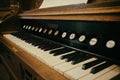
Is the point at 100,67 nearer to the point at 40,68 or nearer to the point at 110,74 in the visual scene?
the point at 110,74

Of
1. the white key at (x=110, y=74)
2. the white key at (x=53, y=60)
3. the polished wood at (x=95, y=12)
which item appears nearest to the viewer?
the white key at (x=110, y=74)

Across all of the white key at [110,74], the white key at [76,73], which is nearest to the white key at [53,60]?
the white key at [76,73]

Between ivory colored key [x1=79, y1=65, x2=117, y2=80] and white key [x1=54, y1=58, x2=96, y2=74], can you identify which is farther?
white key [x1=54, y1=58, x2=96, y2=74]

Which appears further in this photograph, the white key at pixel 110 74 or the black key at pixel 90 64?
the black key at pixel 90 64

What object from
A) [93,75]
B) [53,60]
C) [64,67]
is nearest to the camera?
[93,75]

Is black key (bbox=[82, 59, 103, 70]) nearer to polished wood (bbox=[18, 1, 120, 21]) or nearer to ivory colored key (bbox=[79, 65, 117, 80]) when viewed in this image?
ivory colored key (bbox=[79, 65, 117, 80])

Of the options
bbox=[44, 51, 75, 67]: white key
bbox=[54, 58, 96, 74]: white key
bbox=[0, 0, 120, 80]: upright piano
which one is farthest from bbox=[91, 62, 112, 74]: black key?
bbox=[44, 51, 75, 67]: white key

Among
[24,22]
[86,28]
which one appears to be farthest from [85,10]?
[24,22]

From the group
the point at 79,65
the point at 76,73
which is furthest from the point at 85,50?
the point at 76,73

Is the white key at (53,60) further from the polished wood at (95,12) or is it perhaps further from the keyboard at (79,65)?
the polished wood at (95,12)

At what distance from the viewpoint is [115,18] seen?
2.73ft

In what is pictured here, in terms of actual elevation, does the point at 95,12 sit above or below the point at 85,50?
above

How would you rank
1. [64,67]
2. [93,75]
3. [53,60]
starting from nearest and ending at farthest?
1. [93,75]
2. [64,67]
3. [53,60]

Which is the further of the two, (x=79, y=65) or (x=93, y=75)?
(x=79, y=65)
